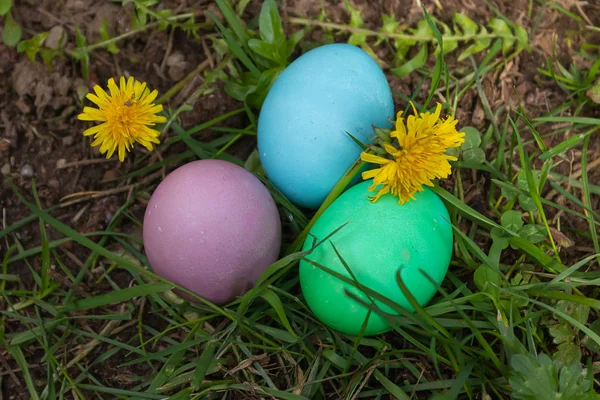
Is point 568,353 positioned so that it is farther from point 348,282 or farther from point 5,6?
point 5,6

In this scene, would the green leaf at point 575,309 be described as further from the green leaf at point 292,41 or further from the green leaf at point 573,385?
the green leaf at point 292,41

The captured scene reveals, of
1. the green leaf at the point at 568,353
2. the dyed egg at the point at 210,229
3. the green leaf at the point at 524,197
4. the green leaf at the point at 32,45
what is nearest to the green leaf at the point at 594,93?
the green leaf at the point at 524,197

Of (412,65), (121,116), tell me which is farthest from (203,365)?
(412,65)

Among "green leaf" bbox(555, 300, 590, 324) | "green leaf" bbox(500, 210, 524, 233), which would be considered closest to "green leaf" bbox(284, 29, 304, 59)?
"green leaf" bbox(500, 210, 524, 233)

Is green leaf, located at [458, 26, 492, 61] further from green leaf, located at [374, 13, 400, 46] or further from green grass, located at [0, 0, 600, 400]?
green leaf, located at [374, 13, 400, 46]

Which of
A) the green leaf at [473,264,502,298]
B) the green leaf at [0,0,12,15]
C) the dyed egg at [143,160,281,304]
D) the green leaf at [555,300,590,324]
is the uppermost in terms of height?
the green leaf at [0,0,12,15]

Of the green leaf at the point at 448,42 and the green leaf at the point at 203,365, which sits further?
the green leaf at the point at 448,42
